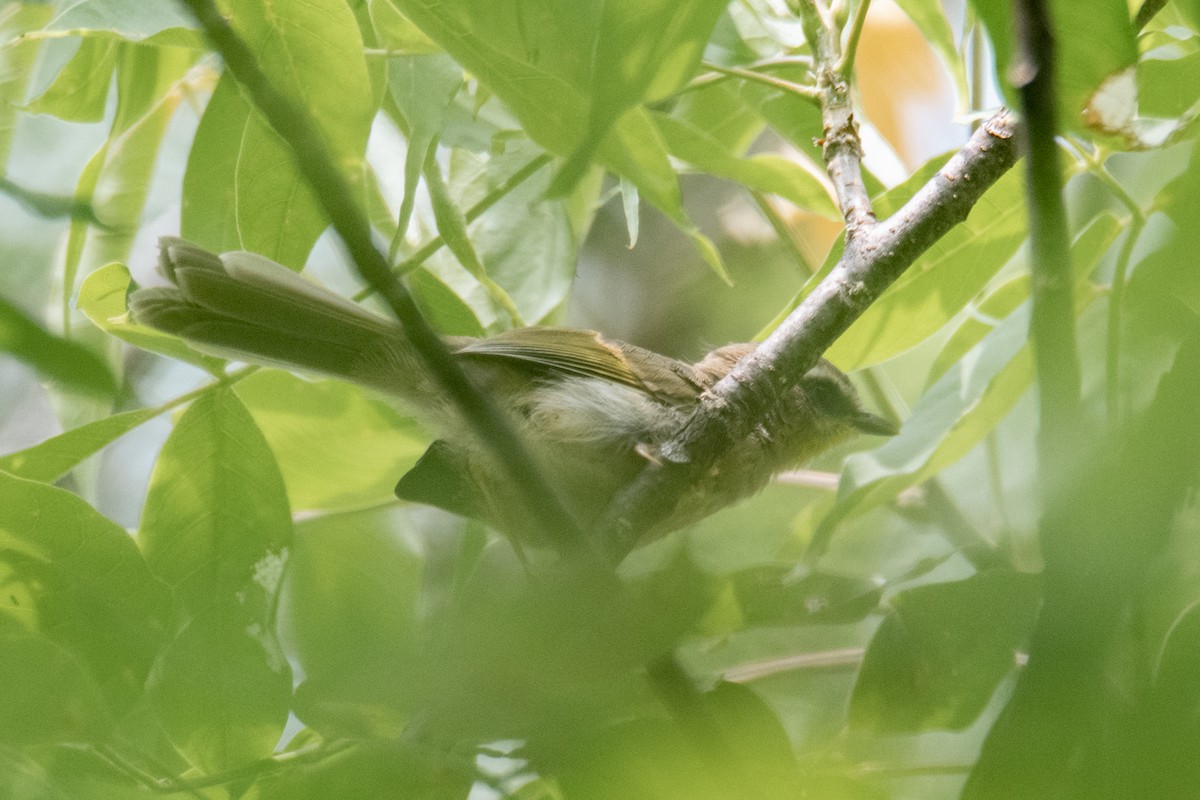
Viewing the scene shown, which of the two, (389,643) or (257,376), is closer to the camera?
(389,643)

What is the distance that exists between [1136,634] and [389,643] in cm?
50

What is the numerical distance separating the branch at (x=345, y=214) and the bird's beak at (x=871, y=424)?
2667 millimetres

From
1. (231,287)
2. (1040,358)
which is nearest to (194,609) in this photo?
(1040,358)

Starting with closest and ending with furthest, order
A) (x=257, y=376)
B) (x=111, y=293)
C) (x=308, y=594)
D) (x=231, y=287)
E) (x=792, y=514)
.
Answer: (x=308, y=594)
(x=111, y=293)
(x=257, y=376)
(x=231, y=287)
(x=792, y=514)

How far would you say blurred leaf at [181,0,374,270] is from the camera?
5.43ft

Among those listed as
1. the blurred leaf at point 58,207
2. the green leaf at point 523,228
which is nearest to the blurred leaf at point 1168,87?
the green leaf at point 523,228

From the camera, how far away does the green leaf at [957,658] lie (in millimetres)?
978

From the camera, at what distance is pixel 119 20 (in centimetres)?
166

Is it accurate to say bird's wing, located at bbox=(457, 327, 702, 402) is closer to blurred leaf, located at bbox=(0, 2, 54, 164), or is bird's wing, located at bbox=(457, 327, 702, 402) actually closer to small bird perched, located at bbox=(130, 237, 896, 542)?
small bird perched, located at bbox=(130, 237, 896, 542)

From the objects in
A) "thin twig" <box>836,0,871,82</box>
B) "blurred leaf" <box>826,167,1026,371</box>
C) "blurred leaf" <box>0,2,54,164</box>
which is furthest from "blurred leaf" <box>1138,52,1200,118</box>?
"blurred leaf" <box>0,2,54,164</box>

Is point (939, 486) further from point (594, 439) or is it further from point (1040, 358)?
point (1040, 358)

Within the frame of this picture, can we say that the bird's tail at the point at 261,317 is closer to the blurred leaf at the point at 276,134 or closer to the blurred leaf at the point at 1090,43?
the blurred leaf at the point at 276,134

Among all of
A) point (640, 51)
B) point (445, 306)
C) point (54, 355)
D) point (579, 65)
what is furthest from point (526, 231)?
point (54, 355)

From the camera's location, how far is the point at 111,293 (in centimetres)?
194
